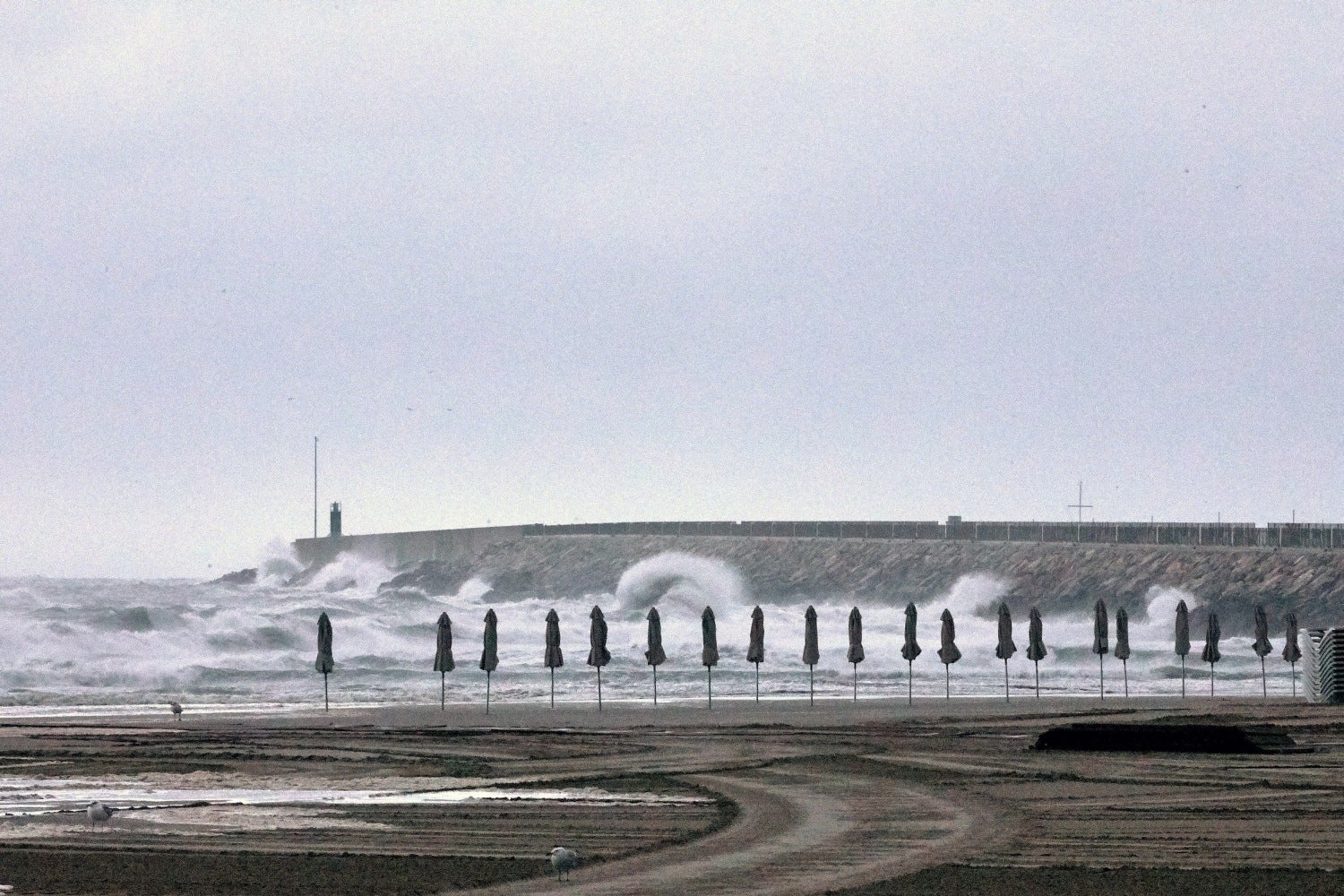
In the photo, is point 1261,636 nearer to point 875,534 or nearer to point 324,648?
point 324,648

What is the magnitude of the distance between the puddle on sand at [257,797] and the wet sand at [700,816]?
0.32 m

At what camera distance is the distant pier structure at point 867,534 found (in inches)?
3750

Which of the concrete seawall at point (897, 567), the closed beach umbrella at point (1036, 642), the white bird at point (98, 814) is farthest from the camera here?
the concrete seawall at point (897, 567)

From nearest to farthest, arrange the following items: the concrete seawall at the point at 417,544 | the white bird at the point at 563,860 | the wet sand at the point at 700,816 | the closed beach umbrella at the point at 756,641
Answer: the white bird at the point at 563,860, the wet sand at the point at 700,816, the closed beach umbrella at the point at 756,641, the concrete seawall at the point at 417,544

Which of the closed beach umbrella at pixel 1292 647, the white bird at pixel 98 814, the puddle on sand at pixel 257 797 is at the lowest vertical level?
the puddle on sand at pixel 257 797

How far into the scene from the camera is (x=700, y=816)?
22000 millimetres

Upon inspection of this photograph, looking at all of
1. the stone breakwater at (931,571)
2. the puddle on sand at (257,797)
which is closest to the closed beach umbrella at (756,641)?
the puddle on sand at (257,797)

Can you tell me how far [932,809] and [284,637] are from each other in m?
55.9

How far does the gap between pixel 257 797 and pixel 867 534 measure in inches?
4375

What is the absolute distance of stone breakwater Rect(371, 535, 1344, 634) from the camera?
86.9 metres

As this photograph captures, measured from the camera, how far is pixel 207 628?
249 ft

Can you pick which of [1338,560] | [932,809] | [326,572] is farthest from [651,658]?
[326,572]

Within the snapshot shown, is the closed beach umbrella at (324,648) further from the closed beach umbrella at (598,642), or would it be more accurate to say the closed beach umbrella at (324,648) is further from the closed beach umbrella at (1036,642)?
the closed beach umbrella at (1036,642)

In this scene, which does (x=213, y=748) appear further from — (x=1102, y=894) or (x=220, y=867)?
(x=1102, y=894)
